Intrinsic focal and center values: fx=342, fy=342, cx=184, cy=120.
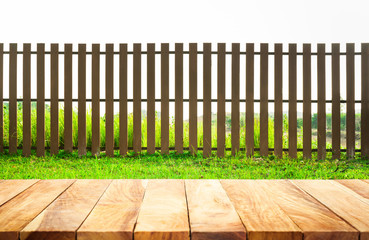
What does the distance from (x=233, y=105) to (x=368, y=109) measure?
85.7 inches

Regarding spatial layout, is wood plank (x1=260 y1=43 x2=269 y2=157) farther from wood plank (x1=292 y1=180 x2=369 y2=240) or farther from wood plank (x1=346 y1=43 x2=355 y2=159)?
wood plank (x1=292 y1=180 x2=369 y2=240)

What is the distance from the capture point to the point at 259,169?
165 inches

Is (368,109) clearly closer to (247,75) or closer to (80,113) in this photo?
(247,75)

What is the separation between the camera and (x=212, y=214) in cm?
112

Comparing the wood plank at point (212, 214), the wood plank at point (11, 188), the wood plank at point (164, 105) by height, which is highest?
the wood plank at point (164, 105)

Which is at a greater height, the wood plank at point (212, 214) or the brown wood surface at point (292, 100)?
the brown wood surface at point (292, 100)

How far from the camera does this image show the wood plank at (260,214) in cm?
98

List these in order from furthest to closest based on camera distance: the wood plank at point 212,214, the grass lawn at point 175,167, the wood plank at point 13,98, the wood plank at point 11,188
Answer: the wood plank at point 13,98
the grass lawn at point 175,167
the wood plank at point 11,188
the wood plank at point 212,214

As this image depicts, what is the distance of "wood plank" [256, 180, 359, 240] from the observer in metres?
0.99

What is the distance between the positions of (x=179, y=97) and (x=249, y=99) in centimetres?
107

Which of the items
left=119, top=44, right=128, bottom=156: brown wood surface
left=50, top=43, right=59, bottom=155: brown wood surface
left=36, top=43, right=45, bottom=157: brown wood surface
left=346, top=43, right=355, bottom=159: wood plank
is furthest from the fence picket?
left=346, top=43, right=355, bottom=159: wood plank

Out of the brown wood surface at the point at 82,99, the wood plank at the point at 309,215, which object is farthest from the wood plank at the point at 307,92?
the wood plank at the point at 309,215

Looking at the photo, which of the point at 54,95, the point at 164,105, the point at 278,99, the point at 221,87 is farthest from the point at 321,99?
the point at 54,95

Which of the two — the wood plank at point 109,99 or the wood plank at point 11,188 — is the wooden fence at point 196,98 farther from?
the wood plank at point 11,188
